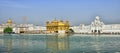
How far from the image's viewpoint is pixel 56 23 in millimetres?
101000

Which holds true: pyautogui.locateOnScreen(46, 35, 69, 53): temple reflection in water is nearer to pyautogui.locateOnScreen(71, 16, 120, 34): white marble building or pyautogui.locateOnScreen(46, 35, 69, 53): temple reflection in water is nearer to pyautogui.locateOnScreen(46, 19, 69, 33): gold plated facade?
pyautogui.locateOnScreen(46, 19, 69, 33): gold plated facade

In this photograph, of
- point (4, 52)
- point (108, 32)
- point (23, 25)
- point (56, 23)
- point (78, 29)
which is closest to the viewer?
point (4, 52)

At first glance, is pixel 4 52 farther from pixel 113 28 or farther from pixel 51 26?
pixel 113 28

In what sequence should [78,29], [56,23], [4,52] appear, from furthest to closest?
[78,29]
[56,23]
[4,52]

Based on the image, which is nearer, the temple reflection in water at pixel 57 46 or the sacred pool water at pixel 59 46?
the sacred pool water at pixel 59 46

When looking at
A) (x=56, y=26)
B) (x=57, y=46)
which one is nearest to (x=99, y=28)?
(x=56, y=26)

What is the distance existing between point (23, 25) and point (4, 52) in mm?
115972

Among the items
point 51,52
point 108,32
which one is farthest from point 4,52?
point 108,32

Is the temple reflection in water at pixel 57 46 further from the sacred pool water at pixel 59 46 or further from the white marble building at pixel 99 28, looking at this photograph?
the white marble building at pixel 99 28

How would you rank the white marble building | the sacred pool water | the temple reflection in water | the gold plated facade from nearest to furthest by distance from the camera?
1. the sacred pool water
2. the temple reflection in water
3. the gold plated facade
4. the white marble building

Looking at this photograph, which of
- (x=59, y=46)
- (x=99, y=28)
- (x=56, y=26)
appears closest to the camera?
(x=59, y=46)

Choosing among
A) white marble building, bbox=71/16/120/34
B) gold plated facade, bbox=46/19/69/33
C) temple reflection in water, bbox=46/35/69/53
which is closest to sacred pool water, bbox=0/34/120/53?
temple reflection in water, bbox=46/35/69/53

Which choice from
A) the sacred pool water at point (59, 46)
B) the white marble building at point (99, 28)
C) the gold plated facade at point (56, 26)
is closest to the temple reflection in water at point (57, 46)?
the sacred pool water at point (59, 46)

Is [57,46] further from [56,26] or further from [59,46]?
[56,26]
